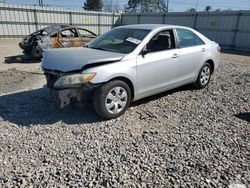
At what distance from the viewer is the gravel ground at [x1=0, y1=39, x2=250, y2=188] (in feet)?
8.96

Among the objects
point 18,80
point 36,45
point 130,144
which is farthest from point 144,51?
point 36,45

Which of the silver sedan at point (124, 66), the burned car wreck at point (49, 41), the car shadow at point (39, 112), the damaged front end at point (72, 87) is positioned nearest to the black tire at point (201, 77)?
the silver sedan at point (124, 66)

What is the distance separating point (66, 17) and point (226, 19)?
41.1ft

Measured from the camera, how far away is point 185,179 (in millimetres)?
2717

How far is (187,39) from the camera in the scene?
5.33 metres

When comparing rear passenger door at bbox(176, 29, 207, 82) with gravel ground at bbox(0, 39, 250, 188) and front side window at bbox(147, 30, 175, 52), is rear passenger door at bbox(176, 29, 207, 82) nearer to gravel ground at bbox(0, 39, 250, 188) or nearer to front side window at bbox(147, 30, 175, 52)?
front side window at bbox(147, 30, 175, 52)

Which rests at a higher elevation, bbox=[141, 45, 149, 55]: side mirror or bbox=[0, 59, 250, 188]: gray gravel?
bbox=[141, 45, 149, 55]: side mirror

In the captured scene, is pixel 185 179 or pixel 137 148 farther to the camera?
pixel 137 148

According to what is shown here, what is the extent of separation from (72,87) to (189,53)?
9.07ft

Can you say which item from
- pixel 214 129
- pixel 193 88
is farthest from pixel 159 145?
pixel 193 88

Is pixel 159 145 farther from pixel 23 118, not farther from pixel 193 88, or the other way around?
pixel 193 88

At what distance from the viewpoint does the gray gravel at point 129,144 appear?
2730 millimetres

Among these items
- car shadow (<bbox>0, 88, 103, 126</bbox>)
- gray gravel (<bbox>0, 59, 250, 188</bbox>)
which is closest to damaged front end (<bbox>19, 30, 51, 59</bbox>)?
car shadow (<bbox>0, 88, 103, 126</bbox>)

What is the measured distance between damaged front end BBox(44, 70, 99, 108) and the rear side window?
2.33m
